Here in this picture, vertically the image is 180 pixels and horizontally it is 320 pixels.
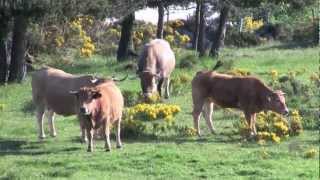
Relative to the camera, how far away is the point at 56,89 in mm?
18000

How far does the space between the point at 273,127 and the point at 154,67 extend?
7.26 metres

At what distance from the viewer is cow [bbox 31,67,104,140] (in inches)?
696

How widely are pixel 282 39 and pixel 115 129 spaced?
34567 millimetres

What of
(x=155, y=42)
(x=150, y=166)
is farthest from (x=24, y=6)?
(x=150, y=166)

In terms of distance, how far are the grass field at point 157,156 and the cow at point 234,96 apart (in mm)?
548

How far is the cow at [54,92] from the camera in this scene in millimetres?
17688

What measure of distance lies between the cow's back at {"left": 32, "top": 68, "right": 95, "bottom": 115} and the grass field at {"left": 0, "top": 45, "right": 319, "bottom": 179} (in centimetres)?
69

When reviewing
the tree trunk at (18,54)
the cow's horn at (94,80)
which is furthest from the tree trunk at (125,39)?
the cow's horn at (94,80)

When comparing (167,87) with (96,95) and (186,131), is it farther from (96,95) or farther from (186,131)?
(96,95)

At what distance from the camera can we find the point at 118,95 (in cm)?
1669

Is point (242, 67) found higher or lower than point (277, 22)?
lower

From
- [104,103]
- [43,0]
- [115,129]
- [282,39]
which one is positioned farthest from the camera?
[282,39]

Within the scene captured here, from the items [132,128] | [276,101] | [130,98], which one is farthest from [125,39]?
[276,101]

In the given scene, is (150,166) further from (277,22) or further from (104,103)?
(277,22)
